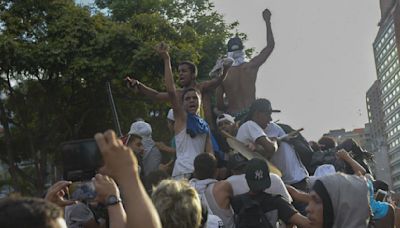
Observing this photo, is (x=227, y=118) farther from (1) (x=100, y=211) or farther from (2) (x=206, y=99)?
(1) (x=100, y=211)

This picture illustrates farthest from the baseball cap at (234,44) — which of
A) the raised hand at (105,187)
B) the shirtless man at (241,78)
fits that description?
the raised hand at (105,187)

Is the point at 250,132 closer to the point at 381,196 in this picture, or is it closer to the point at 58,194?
the point at 381,196

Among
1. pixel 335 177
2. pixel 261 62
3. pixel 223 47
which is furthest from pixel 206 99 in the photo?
pixel 223 47

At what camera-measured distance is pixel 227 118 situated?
835 centimetres

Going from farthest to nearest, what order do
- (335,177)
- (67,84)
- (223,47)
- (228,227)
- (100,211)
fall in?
(223,47)
(67,84)
(228,227)
(100,211)
(335,177)

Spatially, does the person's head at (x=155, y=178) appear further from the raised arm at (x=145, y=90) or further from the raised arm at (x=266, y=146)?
the raised arm at (x=145, y=90)

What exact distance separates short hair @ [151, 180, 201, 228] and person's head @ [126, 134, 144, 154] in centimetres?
341

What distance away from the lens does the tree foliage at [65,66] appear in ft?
80.0

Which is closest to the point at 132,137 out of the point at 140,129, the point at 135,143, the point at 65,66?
the point at 135,143

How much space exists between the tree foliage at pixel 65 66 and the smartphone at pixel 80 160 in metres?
15.4

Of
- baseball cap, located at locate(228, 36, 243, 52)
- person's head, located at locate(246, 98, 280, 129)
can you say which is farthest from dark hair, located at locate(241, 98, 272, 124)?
baseball cap, located at locate(228, 36, 243, 52)

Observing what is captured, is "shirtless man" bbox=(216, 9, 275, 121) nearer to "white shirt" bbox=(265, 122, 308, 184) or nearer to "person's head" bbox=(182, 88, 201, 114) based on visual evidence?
"white shirt" bbox=(265, 122, 308, 184)

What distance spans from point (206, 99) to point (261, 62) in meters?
0.92

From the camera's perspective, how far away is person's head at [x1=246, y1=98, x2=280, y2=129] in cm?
741
